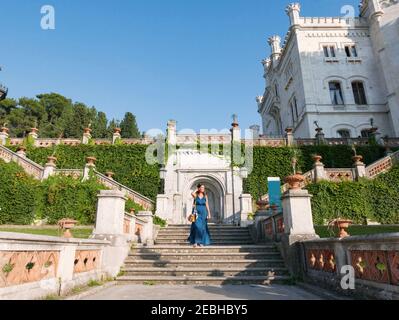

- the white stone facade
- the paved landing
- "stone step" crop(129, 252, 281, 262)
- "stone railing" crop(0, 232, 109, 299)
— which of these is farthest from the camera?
the white stone facade

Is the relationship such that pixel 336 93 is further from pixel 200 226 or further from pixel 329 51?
pixel 200 226

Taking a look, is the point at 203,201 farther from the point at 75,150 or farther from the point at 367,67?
the point at 367,67

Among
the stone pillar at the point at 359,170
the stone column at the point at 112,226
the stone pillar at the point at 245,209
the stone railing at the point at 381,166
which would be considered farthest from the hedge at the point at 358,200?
the stone column at the point at 112,226

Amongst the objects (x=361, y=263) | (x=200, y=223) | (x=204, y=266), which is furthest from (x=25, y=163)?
(x=361, y=263)

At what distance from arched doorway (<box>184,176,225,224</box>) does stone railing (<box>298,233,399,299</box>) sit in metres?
12.0

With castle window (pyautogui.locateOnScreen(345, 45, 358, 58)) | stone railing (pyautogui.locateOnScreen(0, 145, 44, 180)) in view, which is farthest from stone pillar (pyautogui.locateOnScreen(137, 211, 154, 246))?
castle window (pyautogui.locateOnScreen(345, 45, 358, 58))

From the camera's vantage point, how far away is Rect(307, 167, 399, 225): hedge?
1352 centimetres

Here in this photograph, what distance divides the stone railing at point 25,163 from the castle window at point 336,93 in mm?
24466

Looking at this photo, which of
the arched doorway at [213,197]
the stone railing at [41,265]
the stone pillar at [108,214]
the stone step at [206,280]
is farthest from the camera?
the arched doorway at [213,197]

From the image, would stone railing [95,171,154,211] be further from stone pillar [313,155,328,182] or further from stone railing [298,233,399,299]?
stone railing [298,233,399,299]

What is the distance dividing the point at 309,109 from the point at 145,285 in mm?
22035

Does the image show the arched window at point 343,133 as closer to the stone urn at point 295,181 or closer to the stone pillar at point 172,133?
the stone pillar at point 172,133

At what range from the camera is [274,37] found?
33.0 m

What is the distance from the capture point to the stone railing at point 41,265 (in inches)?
129
